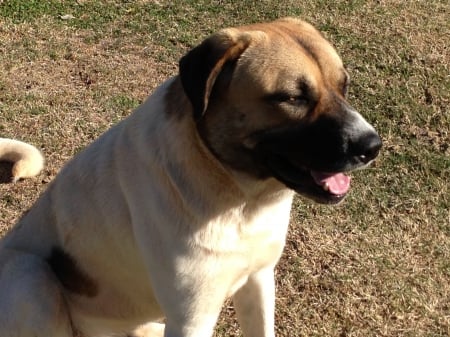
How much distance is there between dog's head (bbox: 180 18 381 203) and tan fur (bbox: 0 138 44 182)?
1939mm

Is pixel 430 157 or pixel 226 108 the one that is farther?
pixel 430 157

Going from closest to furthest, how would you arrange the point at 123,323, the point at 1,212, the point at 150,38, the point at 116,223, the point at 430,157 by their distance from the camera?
1. the point at 116,223
2. the point at 123,323
3. the point at 1,212
4. the point at 430,157
5. the point at 150,38

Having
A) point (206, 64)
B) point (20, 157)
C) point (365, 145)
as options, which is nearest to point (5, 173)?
point (20, 157)

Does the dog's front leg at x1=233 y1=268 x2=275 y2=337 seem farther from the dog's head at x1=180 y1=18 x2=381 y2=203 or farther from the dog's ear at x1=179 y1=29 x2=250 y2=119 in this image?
the dog's ear at x1=179 y1=29 x2=250 y2=119

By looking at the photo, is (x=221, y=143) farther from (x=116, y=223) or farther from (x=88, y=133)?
(x=88, y=133)

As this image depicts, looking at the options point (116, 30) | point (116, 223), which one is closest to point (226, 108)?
point (116, 223)

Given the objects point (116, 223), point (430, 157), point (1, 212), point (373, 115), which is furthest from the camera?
point (373, 115)

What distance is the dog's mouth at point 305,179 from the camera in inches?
104

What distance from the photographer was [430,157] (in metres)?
4.88

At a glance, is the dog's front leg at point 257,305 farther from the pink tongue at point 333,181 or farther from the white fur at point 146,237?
the pink tongue at point 333,181

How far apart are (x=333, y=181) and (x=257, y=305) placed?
99cm

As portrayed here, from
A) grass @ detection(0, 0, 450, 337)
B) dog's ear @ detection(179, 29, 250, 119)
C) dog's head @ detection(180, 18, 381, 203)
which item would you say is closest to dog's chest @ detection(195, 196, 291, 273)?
dog's head @ detection(180, 18, 381, 203)

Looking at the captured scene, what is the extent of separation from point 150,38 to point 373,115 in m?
2.12

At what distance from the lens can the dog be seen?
256cm
